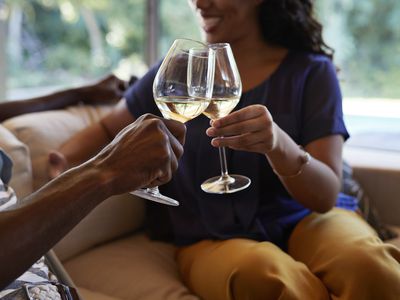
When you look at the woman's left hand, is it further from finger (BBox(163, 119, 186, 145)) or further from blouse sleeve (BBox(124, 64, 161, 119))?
blouse sleeve (BBox(124, 64, 161, 119))

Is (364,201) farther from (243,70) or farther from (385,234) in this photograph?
(243,70)

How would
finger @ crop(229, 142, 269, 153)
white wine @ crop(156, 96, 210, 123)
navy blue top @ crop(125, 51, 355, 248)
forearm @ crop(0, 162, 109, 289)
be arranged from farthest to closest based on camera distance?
navy blue top @ crop(125, 51, 355, 248), finger @ crop(229, 142, 269, 153), white wine @ crop(156, 96, 210, 123), forearm @ crop(0, 162, 109, 289)

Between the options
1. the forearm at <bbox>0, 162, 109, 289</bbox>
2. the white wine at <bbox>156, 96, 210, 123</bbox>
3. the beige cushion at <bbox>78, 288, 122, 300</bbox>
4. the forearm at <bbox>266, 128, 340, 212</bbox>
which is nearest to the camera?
the forearm at <bbox>0, 162, 109, 289</bbox>

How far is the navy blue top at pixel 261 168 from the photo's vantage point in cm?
149

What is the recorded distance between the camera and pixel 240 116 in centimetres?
109

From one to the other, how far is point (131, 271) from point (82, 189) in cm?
71

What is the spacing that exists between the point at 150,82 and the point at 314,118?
0.48 m

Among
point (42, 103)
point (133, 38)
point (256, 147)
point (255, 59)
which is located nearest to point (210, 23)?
point (255, 59)

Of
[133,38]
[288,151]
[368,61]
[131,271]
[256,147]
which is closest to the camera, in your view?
[256,147]

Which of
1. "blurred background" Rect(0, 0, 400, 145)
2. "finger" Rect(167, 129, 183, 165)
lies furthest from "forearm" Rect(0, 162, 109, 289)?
"blurred background" Rect(0, 0, 400, 145)

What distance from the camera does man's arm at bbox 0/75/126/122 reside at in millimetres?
1717

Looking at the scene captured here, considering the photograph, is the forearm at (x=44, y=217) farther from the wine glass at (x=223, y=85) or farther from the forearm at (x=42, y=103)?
the forearm at (x=42, y=103)

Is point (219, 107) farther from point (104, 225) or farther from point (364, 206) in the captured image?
point (364, 206)

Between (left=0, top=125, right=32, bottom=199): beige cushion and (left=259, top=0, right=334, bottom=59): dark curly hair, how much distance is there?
0.77m
